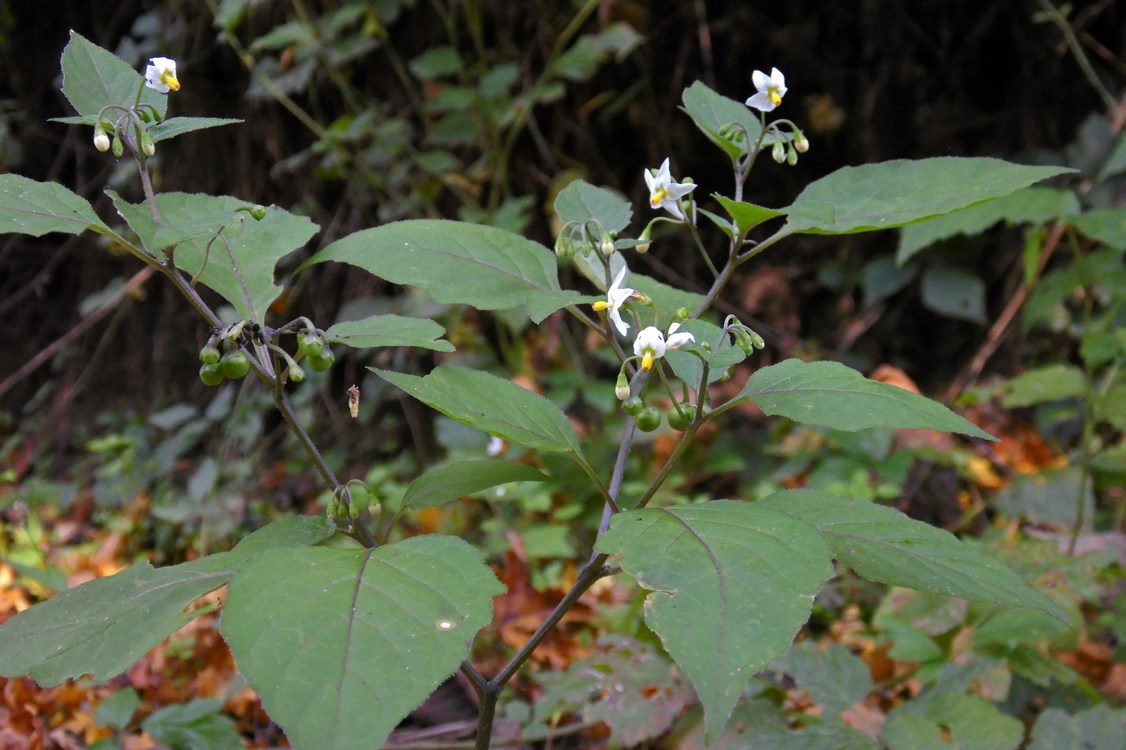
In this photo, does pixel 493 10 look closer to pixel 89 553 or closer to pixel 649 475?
pixel 649 475

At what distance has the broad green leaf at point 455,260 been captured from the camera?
1.12 meters

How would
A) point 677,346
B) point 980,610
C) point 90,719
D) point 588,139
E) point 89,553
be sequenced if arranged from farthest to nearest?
point 588,139
point 89,553
point 90,719
point 980,610
point 677,346

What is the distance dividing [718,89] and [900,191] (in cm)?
267

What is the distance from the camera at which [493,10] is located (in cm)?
390

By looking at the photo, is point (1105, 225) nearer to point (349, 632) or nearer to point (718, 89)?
point (718, 89)

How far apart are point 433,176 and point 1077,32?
2545 millimetres

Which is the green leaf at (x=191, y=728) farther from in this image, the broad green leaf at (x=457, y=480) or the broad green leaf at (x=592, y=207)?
the broad green leaf at (x=592, y=207)

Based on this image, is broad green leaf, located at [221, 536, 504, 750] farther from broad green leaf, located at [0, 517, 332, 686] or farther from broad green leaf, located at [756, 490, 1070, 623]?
broad green leaf, located at [756, 490, 1070, 623]

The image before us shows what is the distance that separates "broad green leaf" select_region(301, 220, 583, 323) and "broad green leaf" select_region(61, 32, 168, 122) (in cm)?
29

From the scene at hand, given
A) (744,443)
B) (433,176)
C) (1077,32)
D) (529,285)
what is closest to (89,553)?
(433,176)

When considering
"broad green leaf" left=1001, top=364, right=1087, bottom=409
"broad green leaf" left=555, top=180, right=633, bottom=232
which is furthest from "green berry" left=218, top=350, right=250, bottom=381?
"broad green leaf" left=1001, top=364, right=1087, bottom=409

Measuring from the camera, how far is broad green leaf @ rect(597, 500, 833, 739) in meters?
0.70

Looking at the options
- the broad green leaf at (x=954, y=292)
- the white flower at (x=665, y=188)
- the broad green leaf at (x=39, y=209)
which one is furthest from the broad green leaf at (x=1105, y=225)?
the broad green leaf at (x=39, y=209)

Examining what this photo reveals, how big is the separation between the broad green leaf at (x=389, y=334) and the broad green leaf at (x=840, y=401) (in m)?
0.36
